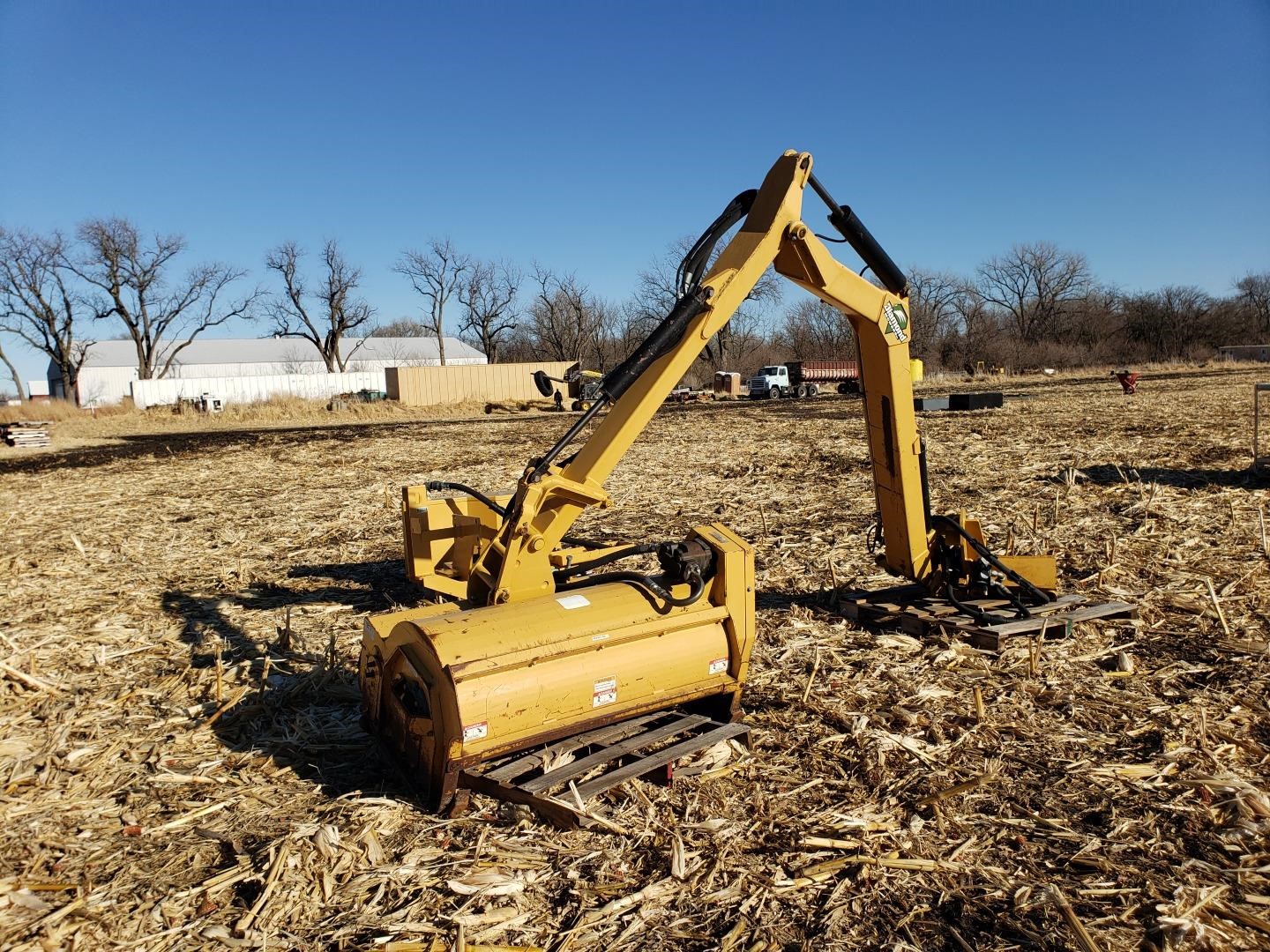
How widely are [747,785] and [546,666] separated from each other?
1.32 metres

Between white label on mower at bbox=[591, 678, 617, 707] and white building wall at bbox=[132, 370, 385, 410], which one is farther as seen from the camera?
white building wall at bbox=[132, 370, 385, 410]

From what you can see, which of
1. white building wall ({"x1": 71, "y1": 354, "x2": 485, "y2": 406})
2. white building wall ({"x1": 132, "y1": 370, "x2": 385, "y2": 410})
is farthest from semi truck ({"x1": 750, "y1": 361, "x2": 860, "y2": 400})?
white building wall ({"x1": 71, "y1": 354, "x2": 485, "y2": 406})

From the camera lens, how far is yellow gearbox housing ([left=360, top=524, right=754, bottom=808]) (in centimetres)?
418

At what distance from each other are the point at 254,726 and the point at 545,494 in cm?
259

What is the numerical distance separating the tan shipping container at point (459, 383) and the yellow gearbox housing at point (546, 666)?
47.7 meters

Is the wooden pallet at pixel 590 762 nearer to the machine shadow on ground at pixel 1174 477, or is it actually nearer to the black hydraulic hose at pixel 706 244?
the black hydraulic hose at pixel 706 244

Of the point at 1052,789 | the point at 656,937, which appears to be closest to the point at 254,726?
the point at 656,937

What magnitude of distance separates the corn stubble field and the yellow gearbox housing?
376mm

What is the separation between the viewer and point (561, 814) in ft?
13.3

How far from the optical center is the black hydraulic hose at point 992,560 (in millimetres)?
6562

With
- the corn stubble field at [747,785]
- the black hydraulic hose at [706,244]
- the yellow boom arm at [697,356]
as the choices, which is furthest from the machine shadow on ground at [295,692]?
the black hydraulic hose at [706,244]

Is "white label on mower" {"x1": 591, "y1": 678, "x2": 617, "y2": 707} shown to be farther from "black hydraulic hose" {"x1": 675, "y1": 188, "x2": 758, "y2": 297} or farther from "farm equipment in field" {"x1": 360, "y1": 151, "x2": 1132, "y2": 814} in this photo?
"black hydraulic hose" {"x1": 675, "y1": 188, "x2": 758, "y2": 297}

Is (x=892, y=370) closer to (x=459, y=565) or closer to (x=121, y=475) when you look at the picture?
(x=459, y=565)

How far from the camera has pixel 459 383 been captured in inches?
2136
